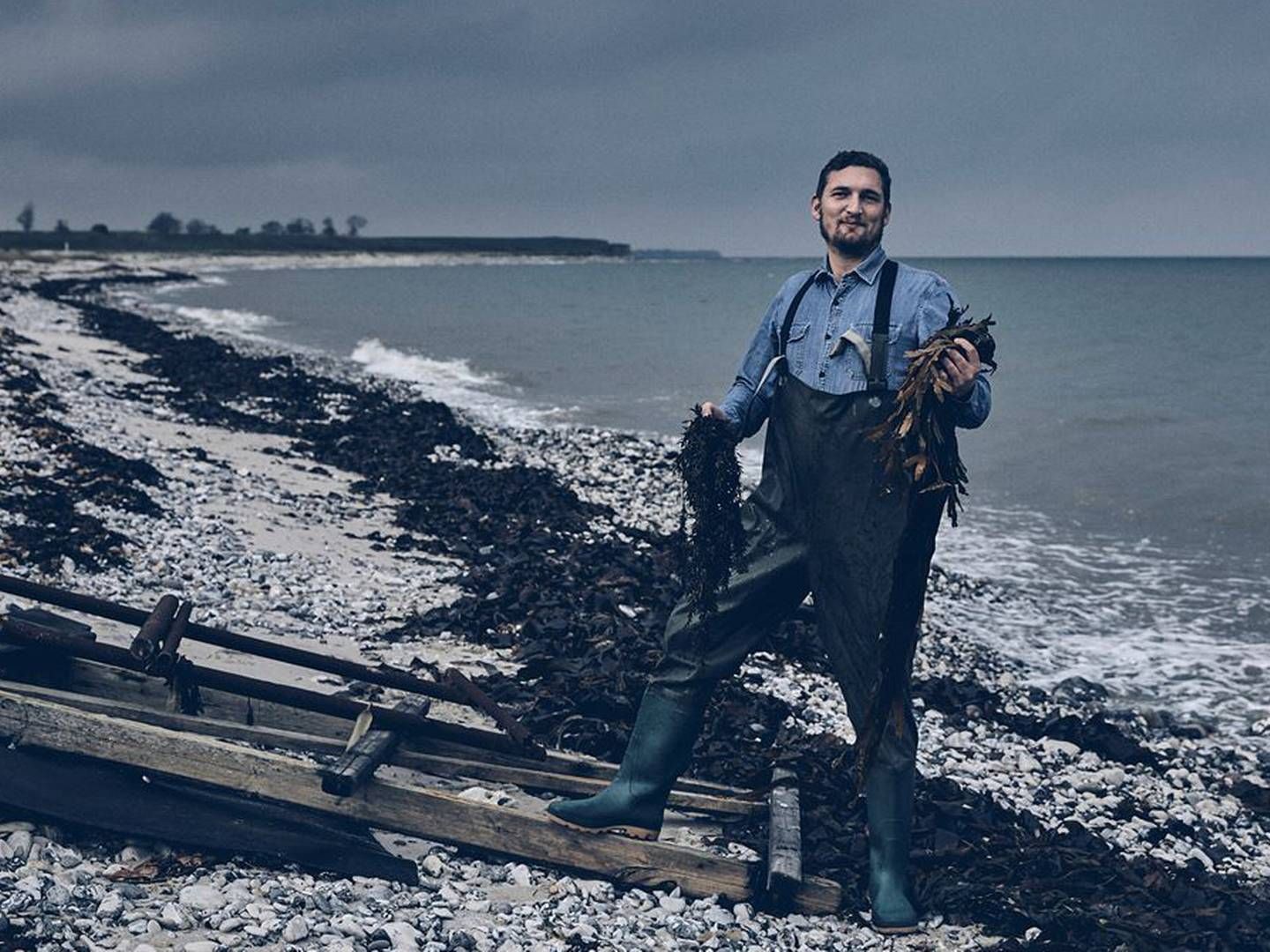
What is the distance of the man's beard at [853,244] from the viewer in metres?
5.29

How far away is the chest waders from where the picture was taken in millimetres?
5180

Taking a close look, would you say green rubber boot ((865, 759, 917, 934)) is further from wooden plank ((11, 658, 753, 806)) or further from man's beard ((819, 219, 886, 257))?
man's beard ((819, 219, 886, 257))

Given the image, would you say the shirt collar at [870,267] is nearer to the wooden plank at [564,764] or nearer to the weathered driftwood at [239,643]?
the wooden plank at [564,764]

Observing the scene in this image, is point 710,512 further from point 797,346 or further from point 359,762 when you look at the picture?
point 359,762

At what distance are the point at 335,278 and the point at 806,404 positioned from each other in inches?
5122

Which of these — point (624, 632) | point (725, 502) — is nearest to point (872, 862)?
point (725, 502)

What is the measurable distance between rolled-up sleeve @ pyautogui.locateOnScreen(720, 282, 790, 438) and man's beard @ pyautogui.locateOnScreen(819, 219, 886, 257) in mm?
305

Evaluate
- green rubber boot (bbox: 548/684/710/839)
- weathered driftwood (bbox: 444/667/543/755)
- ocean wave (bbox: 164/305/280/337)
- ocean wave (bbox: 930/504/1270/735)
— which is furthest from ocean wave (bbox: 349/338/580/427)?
green rubber boot (bbox: 548/684/710/839)

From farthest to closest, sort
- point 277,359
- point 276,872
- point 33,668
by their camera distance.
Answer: point 277,359 → point 33,668 → point 276,872

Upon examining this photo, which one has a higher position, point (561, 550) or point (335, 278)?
point (335, 278)

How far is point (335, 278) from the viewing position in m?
130

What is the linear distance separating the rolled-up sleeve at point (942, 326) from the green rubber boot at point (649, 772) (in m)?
1.75

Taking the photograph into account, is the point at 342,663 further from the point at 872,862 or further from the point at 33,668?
the point at 872,862

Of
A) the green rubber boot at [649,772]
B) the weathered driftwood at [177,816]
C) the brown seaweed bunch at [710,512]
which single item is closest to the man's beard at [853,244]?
the brown seaweed bunch at [710,512]
